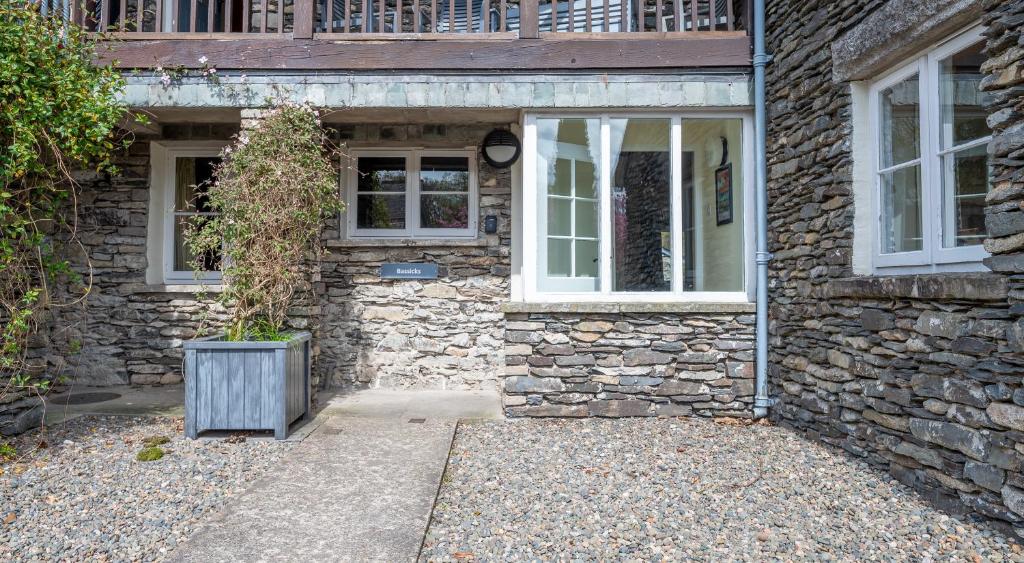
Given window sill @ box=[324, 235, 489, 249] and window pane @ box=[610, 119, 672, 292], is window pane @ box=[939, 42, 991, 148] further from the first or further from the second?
window sill @ box=[324, 235, 489, 249]

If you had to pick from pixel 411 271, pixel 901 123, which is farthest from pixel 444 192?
pixel 901 123

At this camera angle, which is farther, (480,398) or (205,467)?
(480,398)

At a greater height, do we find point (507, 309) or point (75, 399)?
point (507, 309)

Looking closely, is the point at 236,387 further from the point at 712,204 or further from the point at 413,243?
the point at 712,204

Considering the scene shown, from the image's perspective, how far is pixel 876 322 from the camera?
3.74 meters

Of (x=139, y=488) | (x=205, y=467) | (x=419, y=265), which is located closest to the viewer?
(x=139, y=488)

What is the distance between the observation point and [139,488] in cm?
338

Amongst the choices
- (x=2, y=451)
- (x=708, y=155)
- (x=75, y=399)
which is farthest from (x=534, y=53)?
(x=75, y=399)

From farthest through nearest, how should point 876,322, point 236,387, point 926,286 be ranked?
point 236,387, point 876,322, point 926,286

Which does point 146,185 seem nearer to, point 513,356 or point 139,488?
point 139,488

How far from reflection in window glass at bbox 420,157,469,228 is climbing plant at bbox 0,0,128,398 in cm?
288

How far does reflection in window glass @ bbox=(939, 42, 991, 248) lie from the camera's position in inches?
129

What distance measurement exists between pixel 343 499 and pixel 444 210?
3.71 metres

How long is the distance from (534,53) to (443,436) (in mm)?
3383
